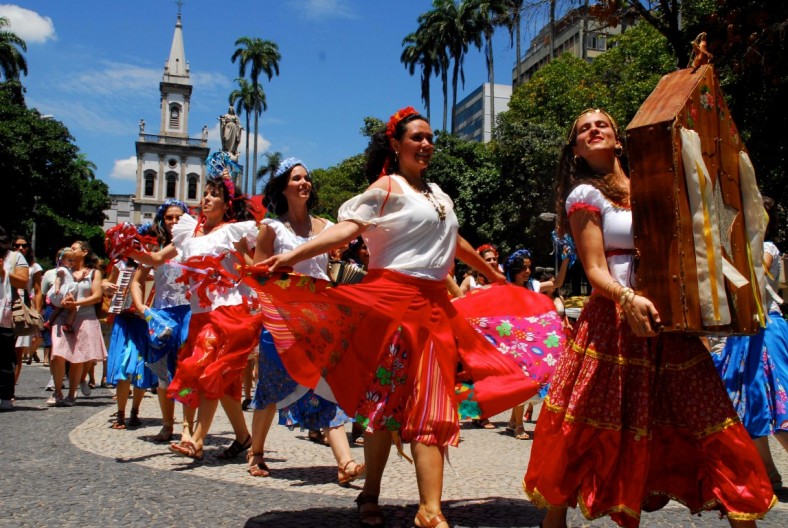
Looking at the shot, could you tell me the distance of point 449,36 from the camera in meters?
52.7

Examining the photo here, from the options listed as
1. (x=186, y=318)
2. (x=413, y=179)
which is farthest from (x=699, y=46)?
(x=186, y=318)

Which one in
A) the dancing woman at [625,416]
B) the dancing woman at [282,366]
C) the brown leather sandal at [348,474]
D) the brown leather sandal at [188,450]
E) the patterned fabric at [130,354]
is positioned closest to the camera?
the dancing woman at [625,416]

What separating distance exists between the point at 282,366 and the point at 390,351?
1.66m

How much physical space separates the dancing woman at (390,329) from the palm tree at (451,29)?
48.5 metres

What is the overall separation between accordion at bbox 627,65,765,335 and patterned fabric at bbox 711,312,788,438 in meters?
2.06

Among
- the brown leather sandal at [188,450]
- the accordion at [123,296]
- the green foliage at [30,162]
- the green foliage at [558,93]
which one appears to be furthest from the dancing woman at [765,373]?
the green foliage at [30,162]

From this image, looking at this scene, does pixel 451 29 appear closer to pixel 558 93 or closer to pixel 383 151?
pixel 558 93

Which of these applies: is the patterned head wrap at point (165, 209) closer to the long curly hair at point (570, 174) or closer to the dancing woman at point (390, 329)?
the dancing woman at point (390, 329)

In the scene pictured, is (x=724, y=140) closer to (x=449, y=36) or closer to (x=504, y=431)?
(x=504, y=431)

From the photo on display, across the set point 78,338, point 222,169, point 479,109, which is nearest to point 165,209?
point 222,169

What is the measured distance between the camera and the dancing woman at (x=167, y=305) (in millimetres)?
6512

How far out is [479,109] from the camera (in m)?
95.7

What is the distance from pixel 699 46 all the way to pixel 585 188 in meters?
0.76

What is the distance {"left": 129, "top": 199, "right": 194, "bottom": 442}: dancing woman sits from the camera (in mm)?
6512
